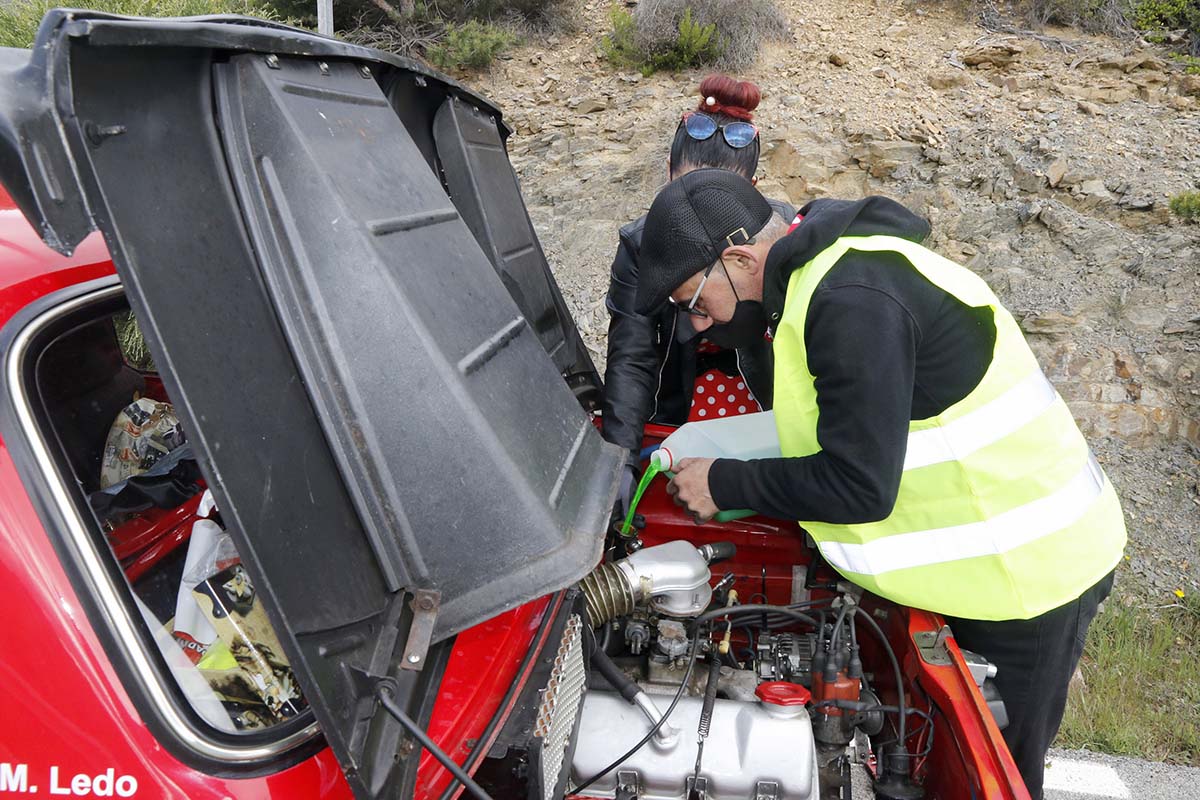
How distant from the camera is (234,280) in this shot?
126 cm

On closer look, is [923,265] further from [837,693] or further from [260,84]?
→ [260,84]

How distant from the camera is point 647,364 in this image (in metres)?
3.11

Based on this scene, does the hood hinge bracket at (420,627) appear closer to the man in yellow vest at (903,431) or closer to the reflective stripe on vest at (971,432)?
the man in yellow vest at (903,431)

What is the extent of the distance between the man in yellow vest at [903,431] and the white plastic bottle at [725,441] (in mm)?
241

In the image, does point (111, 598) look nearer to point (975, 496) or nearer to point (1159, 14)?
point (975, 496)

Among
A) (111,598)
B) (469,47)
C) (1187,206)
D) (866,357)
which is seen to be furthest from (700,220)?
(469,47)

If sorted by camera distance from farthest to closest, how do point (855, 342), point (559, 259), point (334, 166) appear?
point (559, 259) < point (855, 342) < point (334, 166)

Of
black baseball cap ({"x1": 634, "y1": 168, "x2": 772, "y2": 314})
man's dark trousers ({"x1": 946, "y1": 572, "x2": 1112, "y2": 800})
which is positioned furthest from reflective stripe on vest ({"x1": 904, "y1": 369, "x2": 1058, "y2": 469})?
black baseball cap ({"x1": 634, "y1": 168, "x2": 772, "y2": 314})

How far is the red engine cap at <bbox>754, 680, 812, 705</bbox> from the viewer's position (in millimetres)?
1871

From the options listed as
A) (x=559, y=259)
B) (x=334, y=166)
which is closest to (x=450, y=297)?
(x=334, y=166)

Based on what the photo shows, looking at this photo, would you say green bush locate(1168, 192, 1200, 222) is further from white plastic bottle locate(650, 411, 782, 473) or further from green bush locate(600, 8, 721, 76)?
white plastic bottle locate(650, 411, 782, 473)

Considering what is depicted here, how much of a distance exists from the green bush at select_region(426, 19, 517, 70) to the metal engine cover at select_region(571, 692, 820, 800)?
8.91 metres

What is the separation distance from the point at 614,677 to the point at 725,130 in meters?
2.07

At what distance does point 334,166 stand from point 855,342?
109 centimetres
